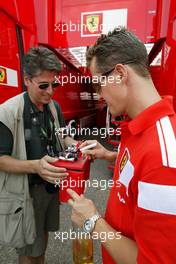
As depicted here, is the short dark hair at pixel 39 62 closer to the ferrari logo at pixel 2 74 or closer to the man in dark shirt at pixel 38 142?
the man in dark shirt at pixel 38 142

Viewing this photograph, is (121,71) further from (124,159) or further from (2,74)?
(2,74)

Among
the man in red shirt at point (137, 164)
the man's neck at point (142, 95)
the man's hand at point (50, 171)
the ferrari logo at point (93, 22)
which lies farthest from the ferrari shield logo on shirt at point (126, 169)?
the ferrari logo at point (93, 22)

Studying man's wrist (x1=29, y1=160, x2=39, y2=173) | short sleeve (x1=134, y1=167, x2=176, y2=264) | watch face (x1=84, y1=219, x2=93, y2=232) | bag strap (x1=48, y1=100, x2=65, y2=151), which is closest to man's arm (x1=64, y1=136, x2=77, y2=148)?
bag strap (x1=48, y1=100, x2=65, y2=151)

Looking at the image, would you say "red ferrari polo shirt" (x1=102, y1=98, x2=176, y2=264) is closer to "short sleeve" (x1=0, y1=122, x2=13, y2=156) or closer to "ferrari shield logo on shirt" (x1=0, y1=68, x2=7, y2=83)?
"short sleeve" (x1=0, y1=122, x2=13, y2=156)

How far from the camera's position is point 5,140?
129 cm

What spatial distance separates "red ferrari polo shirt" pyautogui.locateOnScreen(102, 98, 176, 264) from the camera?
628mm

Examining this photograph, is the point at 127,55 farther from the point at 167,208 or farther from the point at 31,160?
the point at 31,160

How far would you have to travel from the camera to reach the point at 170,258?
0.64 meters

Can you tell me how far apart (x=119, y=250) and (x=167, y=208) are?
265 millimetres

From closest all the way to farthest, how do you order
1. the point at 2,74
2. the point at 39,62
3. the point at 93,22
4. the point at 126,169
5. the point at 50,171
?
the point at 126,169, the point at 50,171, the point at 39,62, the point at 2,74, the point at 93,22

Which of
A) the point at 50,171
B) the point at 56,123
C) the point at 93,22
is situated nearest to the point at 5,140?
the point at 50,171

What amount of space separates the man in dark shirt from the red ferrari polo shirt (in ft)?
1.71

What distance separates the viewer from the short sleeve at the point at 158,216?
62 centimetres

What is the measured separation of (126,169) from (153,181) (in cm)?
16
